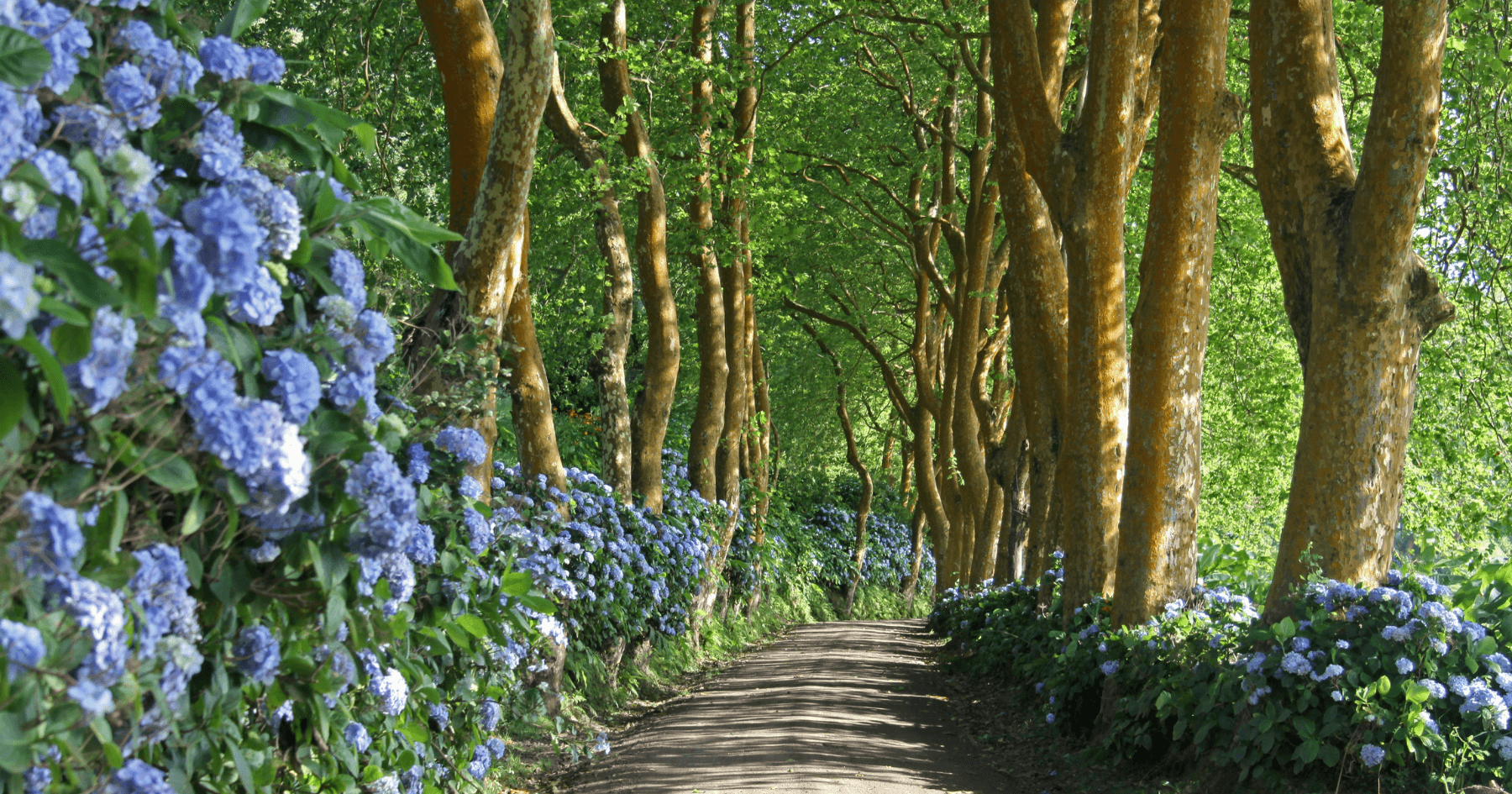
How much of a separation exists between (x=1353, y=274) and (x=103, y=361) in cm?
581

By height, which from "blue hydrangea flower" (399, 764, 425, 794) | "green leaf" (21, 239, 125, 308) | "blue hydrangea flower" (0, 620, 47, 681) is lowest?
"blue hydrangea flower" (399, 764, 425, 794)

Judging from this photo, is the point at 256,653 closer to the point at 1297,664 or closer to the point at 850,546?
the point at 1297,664

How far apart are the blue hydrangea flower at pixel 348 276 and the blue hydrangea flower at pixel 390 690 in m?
1.42

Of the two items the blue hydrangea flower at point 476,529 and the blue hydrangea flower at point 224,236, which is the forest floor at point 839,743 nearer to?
the blue hydrangea flower at point 476,529

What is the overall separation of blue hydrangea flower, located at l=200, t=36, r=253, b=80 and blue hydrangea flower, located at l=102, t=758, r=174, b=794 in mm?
1560

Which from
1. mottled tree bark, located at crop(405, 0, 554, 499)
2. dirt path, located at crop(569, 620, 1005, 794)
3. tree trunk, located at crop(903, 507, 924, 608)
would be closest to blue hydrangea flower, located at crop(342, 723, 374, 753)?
mottled tree bark, located at crop(405, 0, 554, 499)

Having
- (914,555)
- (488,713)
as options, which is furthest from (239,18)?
(914,555)

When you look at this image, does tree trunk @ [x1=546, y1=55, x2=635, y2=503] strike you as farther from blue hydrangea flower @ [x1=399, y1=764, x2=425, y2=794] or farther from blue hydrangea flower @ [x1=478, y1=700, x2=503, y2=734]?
blue hydrangea flower @ [x1=399, y1=764, x2=425, y2=794]

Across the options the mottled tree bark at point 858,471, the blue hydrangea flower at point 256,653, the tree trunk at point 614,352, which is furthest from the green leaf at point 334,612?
the mottled tree bark at point 858,471

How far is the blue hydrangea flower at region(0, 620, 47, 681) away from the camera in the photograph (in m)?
1.80

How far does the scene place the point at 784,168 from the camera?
14.9 m

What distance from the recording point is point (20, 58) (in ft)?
6.09

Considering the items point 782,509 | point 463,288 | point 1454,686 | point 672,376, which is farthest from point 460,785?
point 782,509

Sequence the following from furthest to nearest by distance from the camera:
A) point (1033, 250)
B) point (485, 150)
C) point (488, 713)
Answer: point (1033, 250)
point (485, 150)
point (488, 713)
